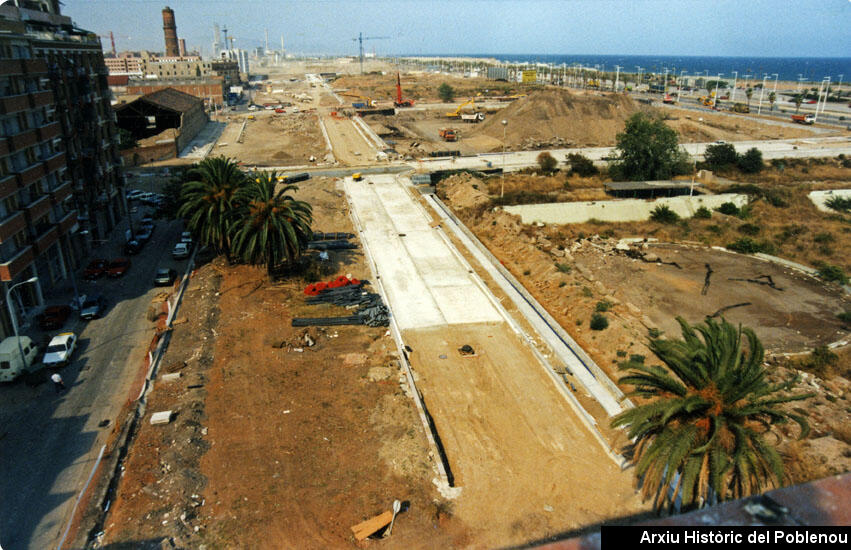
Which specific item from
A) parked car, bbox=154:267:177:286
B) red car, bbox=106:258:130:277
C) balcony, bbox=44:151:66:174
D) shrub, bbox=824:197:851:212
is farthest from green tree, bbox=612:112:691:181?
balcony, bbox=44:151:66:174

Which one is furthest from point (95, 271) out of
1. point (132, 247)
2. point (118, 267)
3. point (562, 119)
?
point (562, 119)

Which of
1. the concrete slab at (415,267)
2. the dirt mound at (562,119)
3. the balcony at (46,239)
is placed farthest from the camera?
the dirt mound at (562,119)

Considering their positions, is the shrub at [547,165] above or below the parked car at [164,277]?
above

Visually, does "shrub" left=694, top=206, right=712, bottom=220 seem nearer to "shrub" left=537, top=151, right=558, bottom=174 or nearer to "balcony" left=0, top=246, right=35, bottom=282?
"shrub" left=537, top=151, right=558, bottom=174

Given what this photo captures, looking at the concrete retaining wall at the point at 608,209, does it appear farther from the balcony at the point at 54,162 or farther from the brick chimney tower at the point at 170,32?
the brick chimney tower at the point at 170,32

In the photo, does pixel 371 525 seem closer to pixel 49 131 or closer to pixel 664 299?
pixel 664 299

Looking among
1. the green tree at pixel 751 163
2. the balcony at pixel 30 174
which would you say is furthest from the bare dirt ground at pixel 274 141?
the green tree at pixel 751 163
